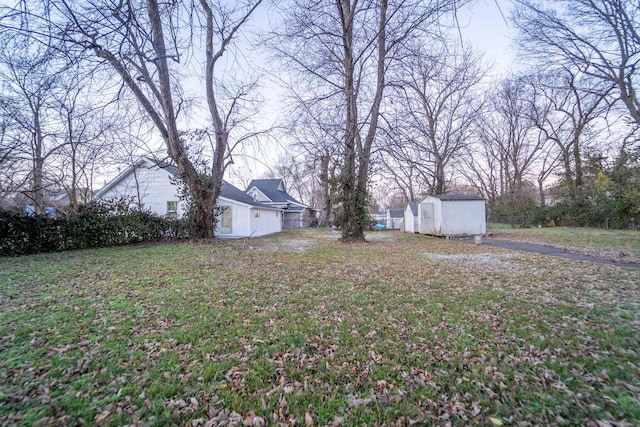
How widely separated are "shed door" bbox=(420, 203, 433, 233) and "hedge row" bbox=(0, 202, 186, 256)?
15.2 m

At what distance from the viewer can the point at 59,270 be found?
6445mm

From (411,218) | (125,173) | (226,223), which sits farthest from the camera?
(411,218)

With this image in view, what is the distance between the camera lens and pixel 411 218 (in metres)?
22.3

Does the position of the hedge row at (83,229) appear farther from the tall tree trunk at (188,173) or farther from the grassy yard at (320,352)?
the grassy yard at (320,352)

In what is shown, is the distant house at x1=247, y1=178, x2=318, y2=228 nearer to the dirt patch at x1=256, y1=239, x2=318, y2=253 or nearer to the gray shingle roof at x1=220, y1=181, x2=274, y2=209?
the gray shingle roof at x1=220, y1=181, x2=274, y2=209

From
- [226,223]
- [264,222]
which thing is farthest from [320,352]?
[264,222]

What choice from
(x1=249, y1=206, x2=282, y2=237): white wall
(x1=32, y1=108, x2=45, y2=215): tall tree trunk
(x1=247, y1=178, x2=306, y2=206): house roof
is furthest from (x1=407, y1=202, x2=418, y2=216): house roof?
(x1=32, y1=108, x2=45, y2=215): tall tree trunk

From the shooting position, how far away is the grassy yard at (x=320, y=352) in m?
2.01

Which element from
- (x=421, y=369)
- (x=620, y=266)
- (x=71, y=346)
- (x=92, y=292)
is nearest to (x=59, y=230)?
(x=92, y=292)

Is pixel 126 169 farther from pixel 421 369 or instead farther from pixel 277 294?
pixel 421 369

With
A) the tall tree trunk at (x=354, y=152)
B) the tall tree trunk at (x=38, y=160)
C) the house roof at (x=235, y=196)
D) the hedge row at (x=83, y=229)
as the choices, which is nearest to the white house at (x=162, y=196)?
the house roof at (x=235, y=196)

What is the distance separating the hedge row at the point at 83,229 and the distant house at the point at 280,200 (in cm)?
1540

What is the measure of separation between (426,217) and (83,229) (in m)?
18.7

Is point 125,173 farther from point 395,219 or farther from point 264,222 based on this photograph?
point 395,219
